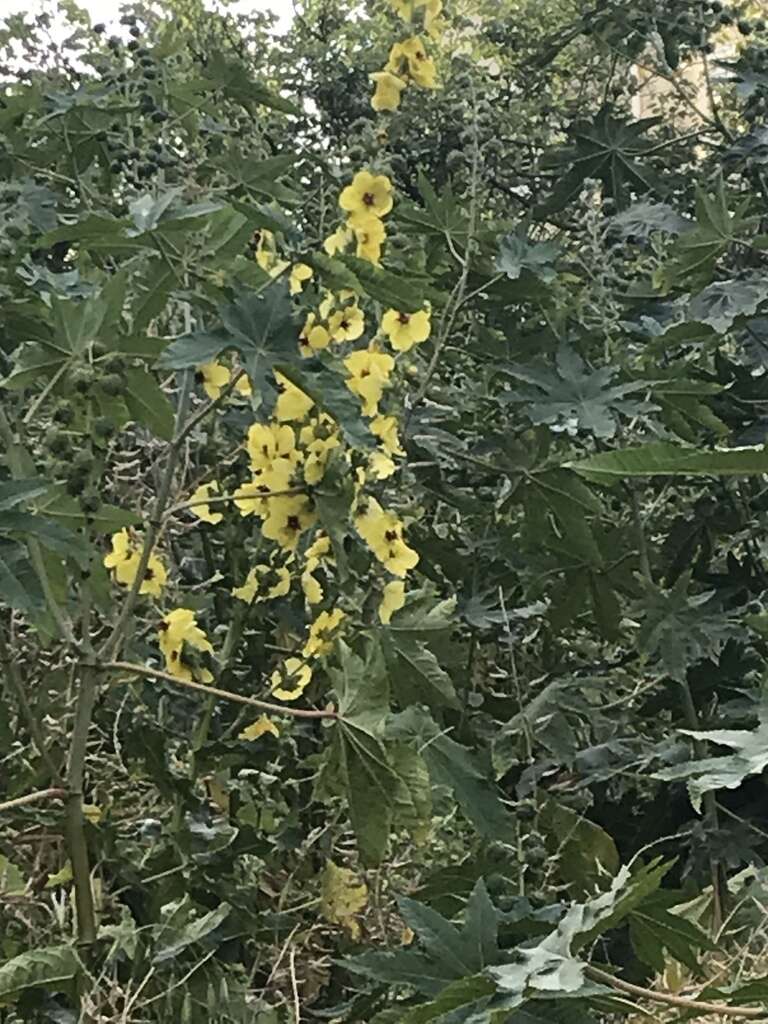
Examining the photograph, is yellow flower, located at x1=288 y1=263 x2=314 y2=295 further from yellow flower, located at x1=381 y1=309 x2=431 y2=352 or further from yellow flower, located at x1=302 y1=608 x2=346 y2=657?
yellow flower, located at x1=302 y1=608 x2=346 y2=657

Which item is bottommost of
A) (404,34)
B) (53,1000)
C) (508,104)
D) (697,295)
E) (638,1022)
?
(638,1022)

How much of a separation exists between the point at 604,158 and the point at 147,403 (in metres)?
1.04

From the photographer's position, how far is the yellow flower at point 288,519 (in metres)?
1.06

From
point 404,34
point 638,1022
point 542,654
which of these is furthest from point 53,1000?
point 404,34

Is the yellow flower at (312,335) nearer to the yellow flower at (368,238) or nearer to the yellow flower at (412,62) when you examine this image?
the yellow flower at (368,238)

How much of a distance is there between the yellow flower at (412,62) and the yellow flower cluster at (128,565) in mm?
506

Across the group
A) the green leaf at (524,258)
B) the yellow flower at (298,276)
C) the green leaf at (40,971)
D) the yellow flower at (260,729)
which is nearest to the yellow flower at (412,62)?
the green leaf at (524,258)

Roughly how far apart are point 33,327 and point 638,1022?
697mm

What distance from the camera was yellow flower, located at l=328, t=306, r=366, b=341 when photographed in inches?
42.4

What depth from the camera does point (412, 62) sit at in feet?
4.19

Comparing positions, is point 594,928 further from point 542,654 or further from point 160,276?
point 542,654

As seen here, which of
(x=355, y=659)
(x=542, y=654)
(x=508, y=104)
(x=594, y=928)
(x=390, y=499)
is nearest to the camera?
(x=594, y=928)

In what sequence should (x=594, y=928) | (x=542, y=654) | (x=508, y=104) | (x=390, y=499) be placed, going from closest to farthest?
(x=594, y=928) < (x=390, y=499) < (x=542, y=654) < (x=508, y=104)

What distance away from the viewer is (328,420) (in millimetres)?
1053
